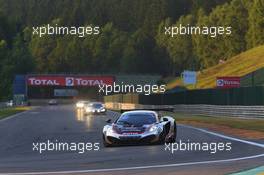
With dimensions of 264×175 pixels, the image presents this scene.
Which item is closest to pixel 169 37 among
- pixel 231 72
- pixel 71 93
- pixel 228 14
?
pixel 71 93

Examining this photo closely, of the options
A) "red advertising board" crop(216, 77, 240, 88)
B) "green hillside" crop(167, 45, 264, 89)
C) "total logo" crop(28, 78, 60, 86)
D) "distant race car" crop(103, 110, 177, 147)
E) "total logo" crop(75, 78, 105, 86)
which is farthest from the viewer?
"total logo" crop(28, 78, 60, 86)

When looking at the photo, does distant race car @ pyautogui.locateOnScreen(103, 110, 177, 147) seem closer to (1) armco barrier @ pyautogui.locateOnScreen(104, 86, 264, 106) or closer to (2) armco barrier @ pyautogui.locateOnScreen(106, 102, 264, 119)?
(2) armco barrier @ pyautogui.locateOnScreen(106, 102, 264, 119)

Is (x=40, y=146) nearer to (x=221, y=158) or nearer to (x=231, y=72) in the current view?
(x=221, y=158)

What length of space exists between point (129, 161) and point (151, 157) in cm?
105

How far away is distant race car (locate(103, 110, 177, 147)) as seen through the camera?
68.5 feet

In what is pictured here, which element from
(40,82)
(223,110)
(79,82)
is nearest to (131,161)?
(223,110)

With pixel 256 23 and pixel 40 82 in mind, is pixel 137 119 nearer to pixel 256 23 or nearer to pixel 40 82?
pixel 256 23

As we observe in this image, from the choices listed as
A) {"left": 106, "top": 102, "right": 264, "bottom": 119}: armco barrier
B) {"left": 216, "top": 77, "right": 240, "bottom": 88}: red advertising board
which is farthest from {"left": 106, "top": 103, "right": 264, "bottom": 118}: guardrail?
{"left": 216, "top": 77, "right": 240, "bottom": 88}: red advertising board

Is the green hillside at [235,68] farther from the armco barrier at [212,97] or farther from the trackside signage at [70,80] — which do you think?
the trackside signage at [70,80]

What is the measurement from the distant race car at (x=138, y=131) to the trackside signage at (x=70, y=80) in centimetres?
9406

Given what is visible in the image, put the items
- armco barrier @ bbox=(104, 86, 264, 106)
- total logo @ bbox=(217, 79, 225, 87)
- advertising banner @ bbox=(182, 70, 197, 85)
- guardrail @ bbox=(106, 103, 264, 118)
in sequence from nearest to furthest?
1. guardrail @ bbox=(106, 103, 264, 118)
2. armco barrier @ bbox=(104, 86, 264, 106)
3. total logo @ bbox=(217, 79, 225, 87)
4. advertising banner @ bbox=(182, 70, 197, 85)

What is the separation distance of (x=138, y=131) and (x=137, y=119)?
80cm

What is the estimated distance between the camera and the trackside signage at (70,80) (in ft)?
383

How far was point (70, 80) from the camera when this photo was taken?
117688 millimetres
